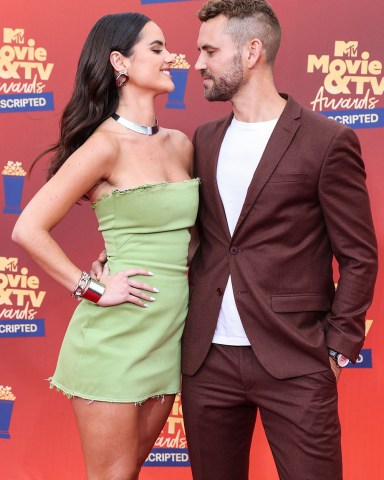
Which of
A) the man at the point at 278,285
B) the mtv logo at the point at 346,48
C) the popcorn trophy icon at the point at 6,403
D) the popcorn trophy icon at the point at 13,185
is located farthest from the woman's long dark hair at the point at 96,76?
the popcorn trophy icon at the point at 6,403

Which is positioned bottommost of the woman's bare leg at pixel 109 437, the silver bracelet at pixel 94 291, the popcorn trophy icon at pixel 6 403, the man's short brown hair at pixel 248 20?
the popcorn trophy icon at pixel 6 403

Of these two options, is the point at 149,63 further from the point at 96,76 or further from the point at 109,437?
the point at 109,437

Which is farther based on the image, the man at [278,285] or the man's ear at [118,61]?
the man's ear at [118,61]

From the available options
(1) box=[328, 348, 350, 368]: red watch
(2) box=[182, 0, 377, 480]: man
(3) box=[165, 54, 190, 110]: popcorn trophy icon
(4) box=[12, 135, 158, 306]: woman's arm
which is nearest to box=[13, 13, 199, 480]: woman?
(4) box=[12, 135, 158, 306]: woman's arm

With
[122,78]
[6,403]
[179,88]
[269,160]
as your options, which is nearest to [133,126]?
[122,78]

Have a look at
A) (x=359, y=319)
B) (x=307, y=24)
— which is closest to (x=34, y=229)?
(x=359, y=319)

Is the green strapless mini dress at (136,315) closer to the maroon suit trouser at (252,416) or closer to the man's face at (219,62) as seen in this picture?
the maroon suit trouser at (252,416)

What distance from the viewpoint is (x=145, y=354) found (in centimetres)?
220

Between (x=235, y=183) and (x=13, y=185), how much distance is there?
1.34 metres

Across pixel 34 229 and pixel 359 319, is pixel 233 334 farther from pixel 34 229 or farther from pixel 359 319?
pixel 34 229

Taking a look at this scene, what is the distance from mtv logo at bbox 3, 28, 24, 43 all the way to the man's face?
3.61 feet

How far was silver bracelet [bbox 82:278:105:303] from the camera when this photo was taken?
2.22 metres

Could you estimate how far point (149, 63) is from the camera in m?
2.30

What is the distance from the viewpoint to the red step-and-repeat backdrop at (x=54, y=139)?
3137 mm
